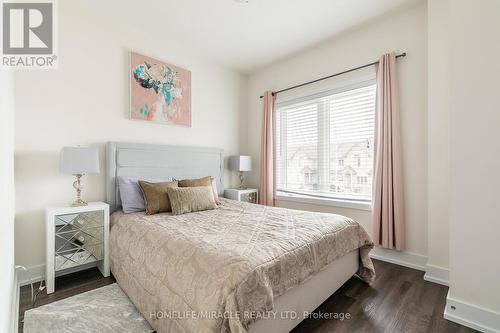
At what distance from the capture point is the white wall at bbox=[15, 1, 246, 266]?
84.2 inches

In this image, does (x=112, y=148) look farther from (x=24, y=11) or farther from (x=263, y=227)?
(x=263, y=227)

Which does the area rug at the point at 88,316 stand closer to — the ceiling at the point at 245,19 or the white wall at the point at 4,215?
the white wall at the point at 4,215

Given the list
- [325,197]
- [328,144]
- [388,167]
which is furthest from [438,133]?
[325,197]

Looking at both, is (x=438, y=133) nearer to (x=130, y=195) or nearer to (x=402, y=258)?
(x=402, y=258)

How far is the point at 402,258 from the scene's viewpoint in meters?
2.53

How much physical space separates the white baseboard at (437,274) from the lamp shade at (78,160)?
11.1 feet

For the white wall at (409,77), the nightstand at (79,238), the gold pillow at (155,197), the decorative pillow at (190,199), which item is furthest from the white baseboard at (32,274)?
the white wall at (409,77)

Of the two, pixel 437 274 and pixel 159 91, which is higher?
pixel 159 91

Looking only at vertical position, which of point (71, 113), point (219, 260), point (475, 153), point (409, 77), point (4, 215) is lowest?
point (219, 260)

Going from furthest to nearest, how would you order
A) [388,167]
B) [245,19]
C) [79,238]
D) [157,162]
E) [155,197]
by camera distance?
[157,162] < [245,19] < [388,167] < [155,197] < [79,238]

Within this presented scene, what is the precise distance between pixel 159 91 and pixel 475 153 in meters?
3.24

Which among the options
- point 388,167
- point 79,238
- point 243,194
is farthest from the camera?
point 243,194

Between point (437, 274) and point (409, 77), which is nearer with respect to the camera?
point (437, 274)

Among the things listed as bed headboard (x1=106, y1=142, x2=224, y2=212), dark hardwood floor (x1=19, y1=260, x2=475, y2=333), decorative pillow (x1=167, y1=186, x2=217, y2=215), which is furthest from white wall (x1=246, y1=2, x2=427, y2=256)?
bed headboard (x1=106, y1=142, x2=224, y2=212)
